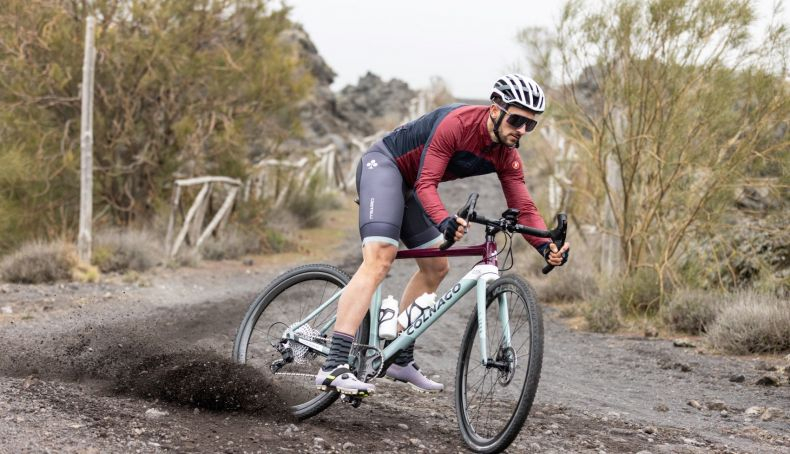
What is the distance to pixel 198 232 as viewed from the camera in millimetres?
15609

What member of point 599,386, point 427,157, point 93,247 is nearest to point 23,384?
point 427,157

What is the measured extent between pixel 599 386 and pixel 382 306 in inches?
118

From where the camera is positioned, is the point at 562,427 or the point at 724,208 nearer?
the point at 562,427

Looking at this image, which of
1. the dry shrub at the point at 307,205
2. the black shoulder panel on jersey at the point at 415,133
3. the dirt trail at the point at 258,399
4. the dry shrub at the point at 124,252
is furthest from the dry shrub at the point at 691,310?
the dry shrub at the point at 307,205

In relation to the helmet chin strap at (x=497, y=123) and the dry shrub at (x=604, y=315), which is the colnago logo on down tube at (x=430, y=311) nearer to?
the helmet chin strap at (x=497, y=123)

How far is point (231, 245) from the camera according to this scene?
52.0 feet

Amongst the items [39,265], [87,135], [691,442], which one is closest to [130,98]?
[87,135]

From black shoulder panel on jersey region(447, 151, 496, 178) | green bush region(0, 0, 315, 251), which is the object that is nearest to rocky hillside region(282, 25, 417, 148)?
green bush region(0, 0, 315, 251)

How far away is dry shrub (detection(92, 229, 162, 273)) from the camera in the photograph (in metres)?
12.9

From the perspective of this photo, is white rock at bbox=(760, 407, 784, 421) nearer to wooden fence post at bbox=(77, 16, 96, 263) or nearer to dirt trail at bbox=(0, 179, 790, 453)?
dirt trail at bbox=(0, 179, 790, 453)

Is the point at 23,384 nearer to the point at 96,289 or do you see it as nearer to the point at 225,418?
the point at 225,418

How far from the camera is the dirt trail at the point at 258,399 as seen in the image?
454 centimetres

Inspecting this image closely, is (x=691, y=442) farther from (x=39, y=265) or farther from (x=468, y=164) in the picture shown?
(x=39, y=265)

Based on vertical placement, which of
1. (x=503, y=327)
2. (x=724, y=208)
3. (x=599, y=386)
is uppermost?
(x=724, y=208)
